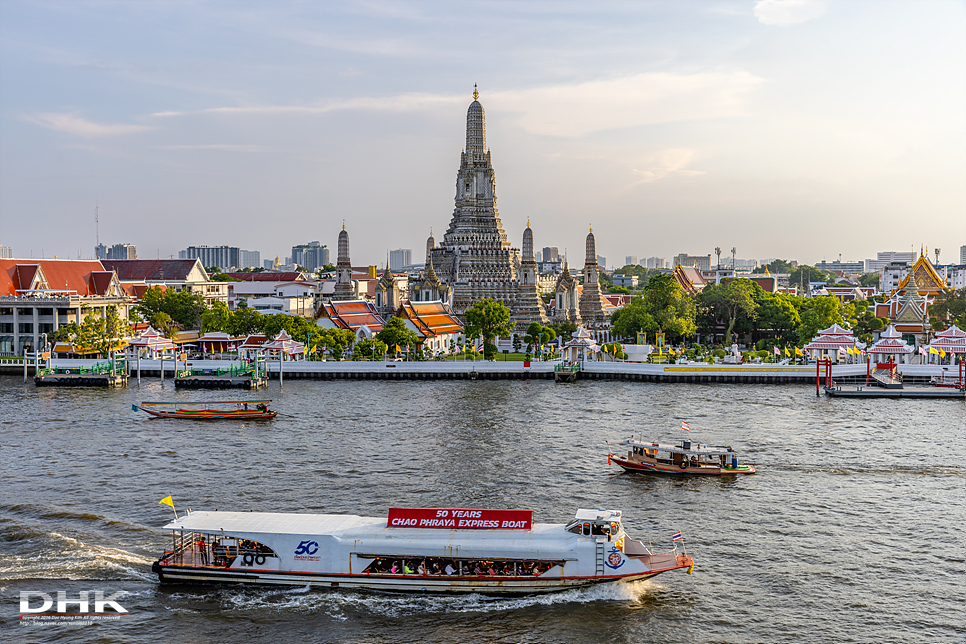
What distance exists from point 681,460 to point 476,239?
92135 millimetres

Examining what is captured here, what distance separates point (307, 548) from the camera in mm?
28672

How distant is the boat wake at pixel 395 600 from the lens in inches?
1069

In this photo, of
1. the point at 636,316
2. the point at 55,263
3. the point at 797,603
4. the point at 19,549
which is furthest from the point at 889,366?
the point at 55,263

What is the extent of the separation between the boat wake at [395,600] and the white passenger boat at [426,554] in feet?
0.97

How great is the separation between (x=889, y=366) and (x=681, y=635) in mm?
58557

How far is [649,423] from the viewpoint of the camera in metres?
55.0

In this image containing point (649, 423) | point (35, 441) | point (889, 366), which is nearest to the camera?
point (35, 441)

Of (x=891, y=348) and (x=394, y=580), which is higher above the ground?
(x=891, y=348)

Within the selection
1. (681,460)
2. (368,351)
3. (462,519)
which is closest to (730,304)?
(368,351)

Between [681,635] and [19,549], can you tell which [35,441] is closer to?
[19,549]

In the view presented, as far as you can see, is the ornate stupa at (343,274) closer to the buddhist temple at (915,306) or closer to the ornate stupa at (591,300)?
the ornate stupa at (591,300)

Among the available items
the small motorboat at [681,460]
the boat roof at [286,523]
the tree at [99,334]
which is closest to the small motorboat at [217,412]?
the small motorboat at [681,460]

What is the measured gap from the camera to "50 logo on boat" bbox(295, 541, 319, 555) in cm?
2864

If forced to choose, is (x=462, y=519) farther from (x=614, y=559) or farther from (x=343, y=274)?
(x=343, y=274)
